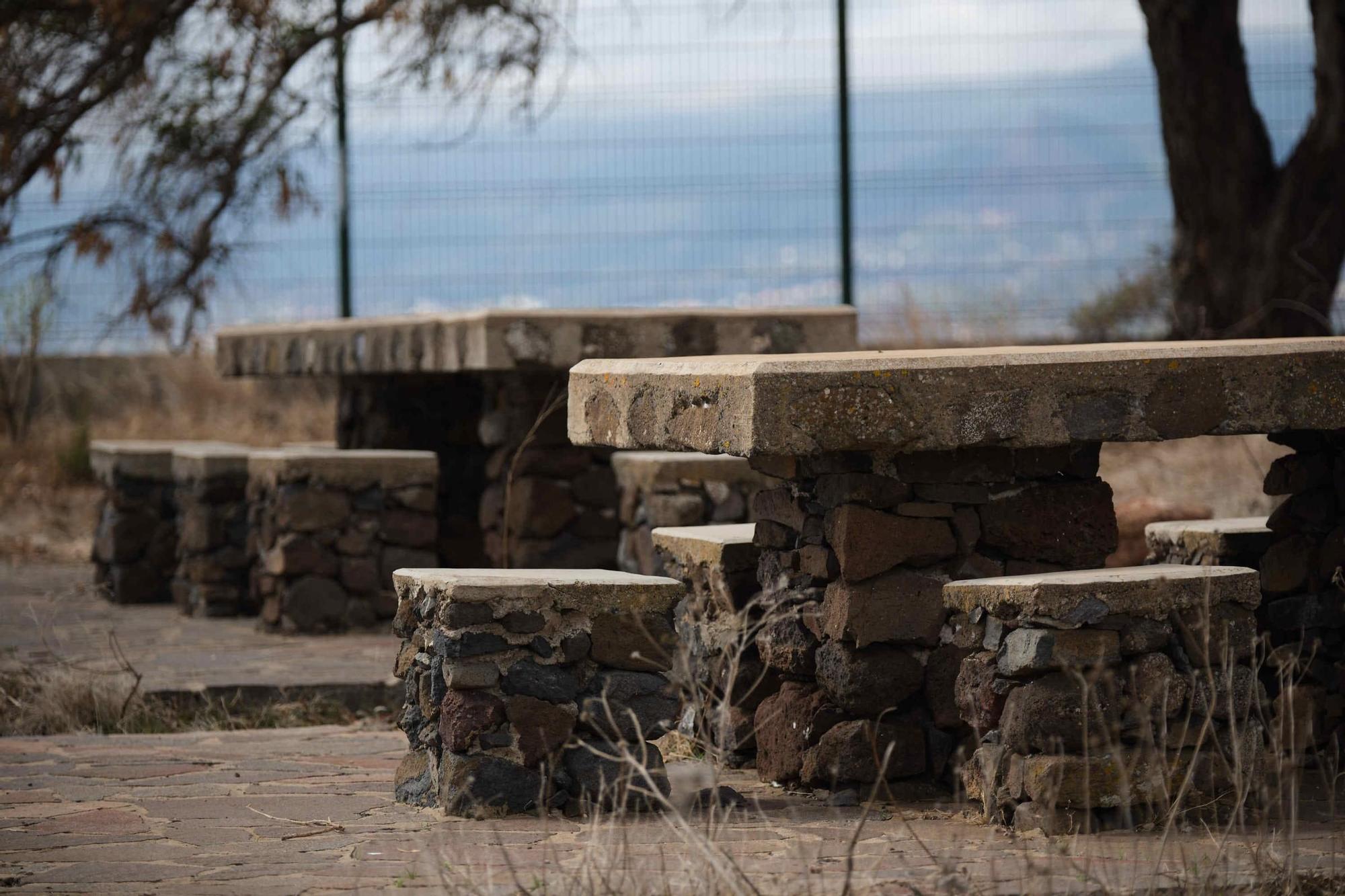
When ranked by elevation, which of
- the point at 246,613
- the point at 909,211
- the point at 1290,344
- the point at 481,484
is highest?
the point at 909,211

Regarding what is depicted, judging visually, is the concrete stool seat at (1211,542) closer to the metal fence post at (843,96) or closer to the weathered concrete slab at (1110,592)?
the weathered concrete slab at (1110,592)

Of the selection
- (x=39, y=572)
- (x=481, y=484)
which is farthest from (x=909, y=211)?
(x=39, y=572)

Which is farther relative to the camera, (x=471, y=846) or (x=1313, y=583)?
(x=1313, y=583)

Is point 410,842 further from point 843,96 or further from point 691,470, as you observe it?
point 843,96

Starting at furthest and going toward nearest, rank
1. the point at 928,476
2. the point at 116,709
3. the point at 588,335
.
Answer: the point at 588,335
the point at 116,709
the point at 928,476

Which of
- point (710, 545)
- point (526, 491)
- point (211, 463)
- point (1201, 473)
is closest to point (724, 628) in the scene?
point (710, 545)

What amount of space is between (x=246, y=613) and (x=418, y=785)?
12.3 feet

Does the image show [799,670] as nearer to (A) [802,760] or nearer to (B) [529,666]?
(A) [802,760]

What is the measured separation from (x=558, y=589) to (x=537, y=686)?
22cm

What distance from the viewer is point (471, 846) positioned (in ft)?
11.1

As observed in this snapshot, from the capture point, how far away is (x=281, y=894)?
3.05 meters

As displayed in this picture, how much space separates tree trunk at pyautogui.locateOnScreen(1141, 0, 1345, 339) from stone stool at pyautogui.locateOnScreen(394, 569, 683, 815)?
6.37m

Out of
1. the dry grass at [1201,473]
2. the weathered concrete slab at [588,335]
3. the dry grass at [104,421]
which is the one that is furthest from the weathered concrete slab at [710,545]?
the dry grass at [104,421]

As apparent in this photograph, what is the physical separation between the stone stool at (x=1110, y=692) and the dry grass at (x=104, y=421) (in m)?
7.14
